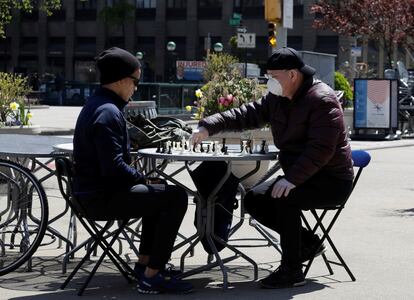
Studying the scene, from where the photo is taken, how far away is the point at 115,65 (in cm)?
639

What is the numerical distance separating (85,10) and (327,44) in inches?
957

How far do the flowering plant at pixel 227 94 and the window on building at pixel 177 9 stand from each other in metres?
69.2

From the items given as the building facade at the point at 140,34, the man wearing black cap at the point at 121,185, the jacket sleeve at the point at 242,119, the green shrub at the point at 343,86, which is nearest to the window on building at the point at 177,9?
the building facade at the point at 140,34

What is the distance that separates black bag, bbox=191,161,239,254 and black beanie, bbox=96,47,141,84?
0.96 meters

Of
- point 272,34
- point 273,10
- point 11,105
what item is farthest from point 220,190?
point 272,34

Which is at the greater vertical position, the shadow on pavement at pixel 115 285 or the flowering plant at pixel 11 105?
the flowering plant at pixel 11 105

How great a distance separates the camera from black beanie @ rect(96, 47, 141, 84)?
638 centimetres

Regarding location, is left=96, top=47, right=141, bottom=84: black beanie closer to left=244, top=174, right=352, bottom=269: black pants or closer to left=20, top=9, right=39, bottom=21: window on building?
left=244, top=174, right=352, bottom=269: black pants

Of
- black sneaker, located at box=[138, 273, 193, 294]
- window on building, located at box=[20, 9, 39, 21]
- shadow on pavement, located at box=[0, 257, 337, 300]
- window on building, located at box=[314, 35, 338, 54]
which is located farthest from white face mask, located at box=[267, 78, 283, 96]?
window on building, located at box=[20, 9, 39, 21]

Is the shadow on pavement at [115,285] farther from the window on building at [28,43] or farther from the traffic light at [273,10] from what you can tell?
the window on building at [28,43]

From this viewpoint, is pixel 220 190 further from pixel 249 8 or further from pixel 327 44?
pixel 249 8

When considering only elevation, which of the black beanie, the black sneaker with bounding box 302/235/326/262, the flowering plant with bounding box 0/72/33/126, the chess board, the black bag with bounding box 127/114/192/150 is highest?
the black beanie

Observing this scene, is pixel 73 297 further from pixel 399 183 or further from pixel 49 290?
pixel 399 183

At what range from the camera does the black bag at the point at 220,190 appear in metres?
6.91
